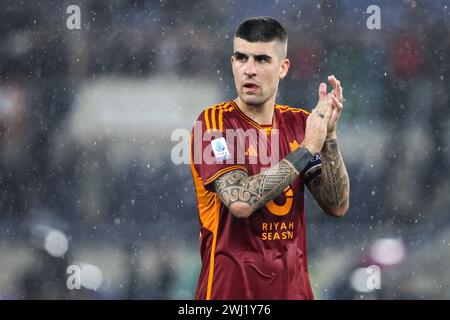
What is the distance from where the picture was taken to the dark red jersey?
12.9 feet

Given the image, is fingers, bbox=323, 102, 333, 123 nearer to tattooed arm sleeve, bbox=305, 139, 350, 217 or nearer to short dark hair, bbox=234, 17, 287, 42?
tattooed arm sleeve, bbox=305, 139, 350, 217

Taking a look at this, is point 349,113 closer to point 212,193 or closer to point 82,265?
point 82,265

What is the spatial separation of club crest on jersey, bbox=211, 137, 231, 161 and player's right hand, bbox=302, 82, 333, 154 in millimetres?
400

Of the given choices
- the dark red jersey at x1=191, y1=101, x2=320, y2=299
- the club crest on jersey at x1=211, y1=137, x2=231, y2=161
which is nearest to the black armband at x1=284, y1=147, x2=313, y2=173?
the dark red jersey at x1=191, y1=101, x2=320, y2=299

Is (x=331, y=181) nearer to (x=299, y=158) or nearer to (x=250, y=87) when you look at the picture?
(x=299, y=158)

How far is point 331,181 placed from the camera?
415 cm

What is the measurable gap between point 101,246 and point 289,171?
16.3ft

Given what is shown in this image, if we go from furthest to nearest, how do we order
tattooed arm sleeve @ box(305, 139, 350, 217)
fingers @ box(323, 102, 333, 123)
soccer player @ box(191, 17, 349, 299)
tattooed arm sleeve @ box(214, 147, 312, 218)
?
tattooed arm sleeve @ box(305, 139, 350, 217)
fingers @ box(323, 102, 333, 123)
soccer player @ box(191, 17, 349, 299)
tattooed arm sleeve @ box(214, 147, 312, 218)

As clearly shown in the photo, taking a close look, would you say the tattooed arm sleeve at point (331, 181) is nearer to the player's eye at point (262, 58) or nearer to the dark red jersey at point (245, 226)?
the dark red jersey at point (245, 226)

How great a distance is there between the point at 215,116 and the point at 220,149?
23 cm

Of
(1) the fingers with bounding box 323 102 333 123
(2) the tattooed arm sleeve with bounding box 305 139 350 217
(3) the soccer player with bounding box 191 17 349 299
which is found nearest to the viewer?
(3) the soccer player with bounding box 191 17 349 299

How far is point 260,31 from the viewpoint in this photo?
4.07 m

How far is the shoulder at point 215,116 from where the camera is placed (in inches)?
161

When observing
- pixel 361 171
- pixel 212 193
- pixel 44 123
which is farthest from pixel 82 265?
pixel 212 193
